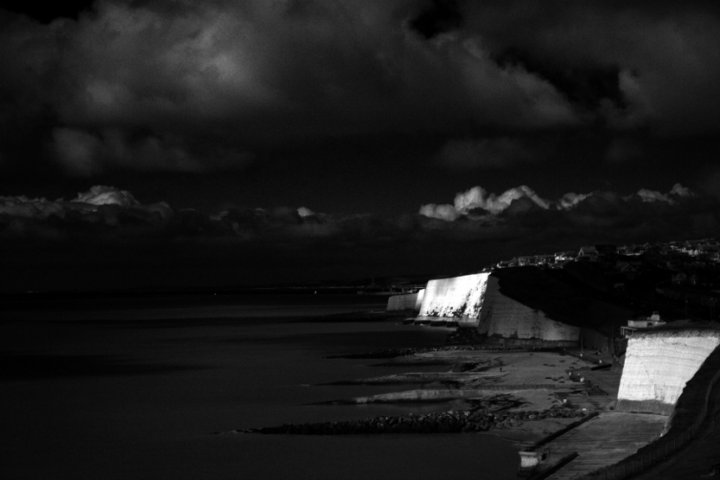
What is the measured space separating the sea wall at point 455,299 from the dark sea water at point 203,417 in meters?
13.9

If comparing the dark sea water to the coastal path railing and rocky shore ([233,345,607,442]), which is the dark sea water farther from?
the coastal path railing

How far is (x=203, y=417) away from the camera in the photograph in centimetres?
4291

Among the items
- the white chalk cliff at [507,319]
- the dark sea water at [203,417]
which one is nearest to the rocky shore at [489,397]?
the dark sea water at [203,417]

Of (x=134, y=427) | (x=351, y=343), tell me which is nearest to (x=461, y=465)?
(x=134, y=427)

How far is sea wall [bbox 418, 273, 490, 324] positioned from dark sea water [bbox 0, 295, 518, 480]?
45.6 feet

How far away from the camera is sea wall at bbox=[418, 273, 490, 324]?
10311 centimetres

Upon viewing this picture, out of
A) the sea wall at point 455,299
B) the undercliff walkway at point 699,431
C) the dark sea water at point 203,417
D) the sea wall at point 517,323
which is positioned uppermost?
the sea wall at point 455,299

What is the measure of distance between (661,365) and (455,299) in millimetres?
84845

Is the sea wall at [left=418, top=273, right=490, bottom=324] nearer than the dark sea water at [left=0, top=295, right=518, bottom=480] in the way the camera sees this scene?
No

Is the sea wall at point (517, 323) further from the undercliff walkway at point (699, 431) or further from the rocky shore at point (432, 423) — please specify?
the undercliff walkway at point (699, 431)

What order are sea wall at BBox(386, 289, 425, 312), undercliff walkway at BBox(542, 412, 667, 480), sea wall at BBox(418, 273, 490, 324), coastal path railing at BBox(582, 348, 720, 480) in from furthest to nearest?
sea wall at BBox(386, 289, 425, 312) → sea wall at BBox(418, 273, 490, 324) → undercliff walkway at BBox(542, 412, 667, 480) → coastal path railing at BBox(582, 348, 720, 480)

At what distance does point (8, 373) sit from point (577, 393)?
4439 centimetres

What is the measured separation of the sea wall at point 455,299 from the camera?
103113 mm

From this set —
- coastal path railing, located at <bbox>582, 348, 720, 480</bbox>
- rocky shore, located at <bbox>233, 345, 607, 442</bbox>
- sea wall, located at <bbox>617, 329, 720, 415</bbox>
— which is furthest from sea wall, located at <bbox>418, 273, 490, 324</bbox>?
coastal path railing, located at <bbox>582, 348, 720, 480</bbox>
